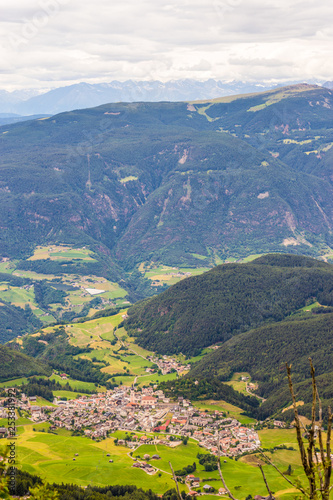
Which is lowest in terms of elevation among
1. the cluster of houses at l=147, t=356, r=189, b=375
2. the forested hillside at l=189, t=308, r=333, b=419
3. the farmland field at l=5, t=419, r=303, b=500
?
the cluster of houses at l=147, t=356, r=189, b=375

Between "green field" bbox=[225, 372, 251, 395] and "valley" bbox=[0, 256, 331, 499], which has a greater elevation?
"valley" bbox=[0, 256, 331, 499]

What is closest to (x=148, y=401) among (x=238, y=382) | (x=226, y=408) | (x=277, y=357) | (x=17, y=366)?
(x=226, y=408)

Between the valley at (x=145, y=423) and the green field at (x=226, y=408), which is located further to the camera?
the green field at (x=226, y=408)

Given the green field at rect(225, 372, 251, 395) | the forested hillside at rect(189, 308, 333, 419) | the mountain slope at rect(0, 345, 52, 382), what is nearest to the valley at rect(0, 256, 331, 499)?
the green field at rect(225, 372, 251, 395)

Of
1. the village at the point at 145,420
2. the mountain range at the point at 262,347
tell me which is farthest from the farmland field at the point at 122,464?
the mountain range at the point at 262,347

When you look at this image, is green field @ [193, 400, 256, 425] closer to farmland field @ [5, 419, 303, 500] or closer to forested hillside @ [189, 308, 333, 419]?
forested hillside @ [189, 308, 333, 419]

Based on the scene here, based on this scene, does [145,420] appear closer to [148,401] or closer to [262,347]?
[148,401]

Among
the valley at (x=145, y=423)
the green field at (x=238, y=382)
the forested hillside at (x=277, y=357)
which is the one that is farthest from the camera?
the green field at (x=238, y=382)

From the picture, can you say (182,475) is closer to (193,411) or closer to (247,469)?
(247,469)

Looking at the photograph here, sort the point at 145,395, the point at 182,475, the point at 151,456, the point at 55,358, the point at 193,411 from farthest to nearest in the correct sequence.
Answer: the point at 55,358, the point at 145,395, the point at 193,411, the point at 151,456, the point at 182,475

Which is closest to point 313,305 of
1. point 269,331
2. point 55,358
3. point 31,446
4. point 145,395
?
point 269,331

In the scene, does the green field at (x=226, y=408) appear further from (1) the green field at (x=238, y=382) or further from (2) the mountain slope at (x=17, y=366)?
(2) the mountain slope at (x=17, y=366)
